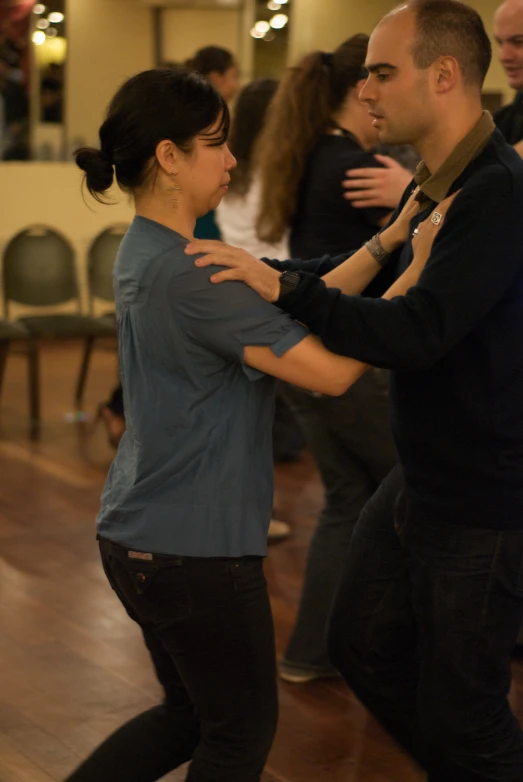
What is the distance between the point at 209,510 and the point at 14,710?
1399 mm

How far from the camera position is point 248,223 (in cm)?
371

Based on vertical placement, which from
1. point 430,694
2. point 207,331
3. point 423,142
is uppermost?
point 423,142

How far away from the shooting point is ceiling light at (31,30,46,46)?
8664mm

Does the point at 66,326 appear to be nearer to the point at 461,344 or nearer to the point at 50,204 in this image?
the point at 50,204

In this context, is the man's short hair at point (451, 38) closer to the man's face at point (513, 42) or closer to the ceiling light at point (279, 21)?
the man's face at point (513, 42)

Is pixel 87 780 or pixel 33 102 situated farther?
pixel 33 102

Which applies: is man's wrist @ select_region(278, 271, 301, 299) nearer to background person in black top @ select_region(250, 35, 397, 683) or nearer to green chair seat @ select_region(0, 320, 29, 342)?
background person in black top @ select_region(250, 35, 397, 683)

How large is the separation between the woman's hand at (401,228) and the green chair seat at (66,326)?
4.32m

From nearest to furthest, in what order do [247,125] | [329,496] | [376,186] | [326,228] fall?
Result: [376,186], [326,228], [329,496], [247,125]

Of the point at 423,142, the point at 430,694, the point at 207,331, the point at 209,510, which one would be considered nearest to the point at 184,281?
the point at 207,331

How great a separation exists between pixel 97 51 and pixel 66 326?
344cm

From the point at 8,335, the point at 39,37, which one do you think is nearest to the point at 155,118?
the point at 8,335

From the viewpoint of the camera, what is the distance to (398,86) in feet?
6.38

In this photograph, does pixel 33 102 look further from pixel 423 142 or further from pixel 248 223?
pixel 423 142
